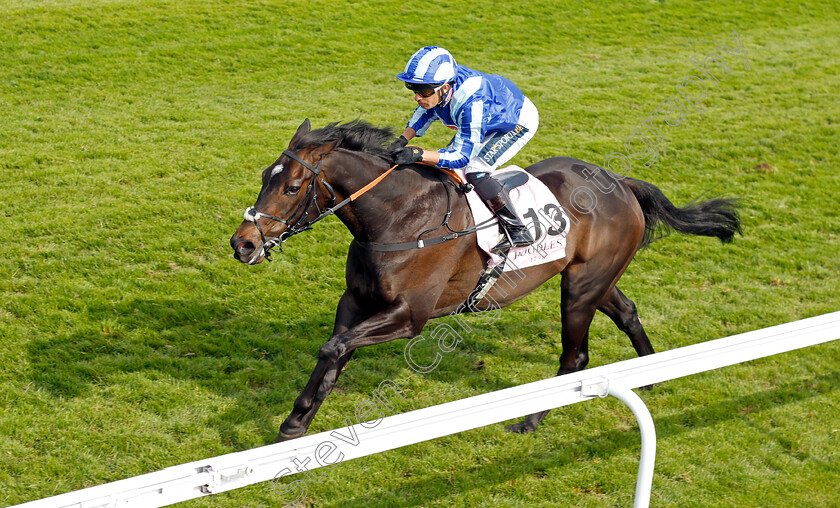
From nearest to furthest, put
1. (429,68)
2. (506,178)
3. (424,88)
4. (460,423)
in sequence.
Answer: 1. (460,423)
2. (429,68)
3. (424,88)
4. (506,178)

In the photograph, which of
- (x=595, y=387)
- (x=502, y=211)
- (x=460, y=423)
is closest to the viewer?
(x=460, y=423)

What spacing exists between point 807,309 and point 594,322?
82.9 inches

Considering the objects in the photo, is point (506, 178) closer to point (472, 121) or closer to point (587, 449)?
point (472, 121)

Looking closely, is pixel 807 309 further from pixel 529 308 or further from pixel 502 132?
pixel 502 132

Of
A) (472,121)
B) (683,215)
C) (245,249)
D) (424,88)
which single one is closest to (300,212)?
(245,249)

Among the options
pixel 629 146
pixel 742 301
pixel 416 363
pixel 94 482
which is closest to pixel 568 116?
pixel 629 146

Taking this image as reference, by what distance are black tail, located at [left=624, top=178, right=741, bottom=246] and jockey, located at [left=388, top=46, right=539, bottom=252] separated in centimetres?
129

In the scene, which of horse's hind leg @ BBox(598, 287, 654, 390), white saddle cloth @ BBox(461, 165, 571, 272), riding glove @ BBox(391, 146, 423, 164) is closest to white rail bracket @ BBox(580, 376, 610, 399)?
white saddle cloth @ BBox(461, 165, 571, 272)

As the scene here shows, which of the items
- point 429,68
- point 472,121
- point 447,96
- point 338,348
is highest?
point 429,68

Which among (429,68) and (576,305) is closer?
(429,68)

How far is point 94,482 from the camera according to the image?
4.34 meters

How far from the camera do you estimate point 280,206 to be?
409 cm

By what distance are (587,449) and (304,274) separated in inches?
127

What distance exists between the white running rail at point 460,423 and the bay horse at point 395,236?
3.51 feet
